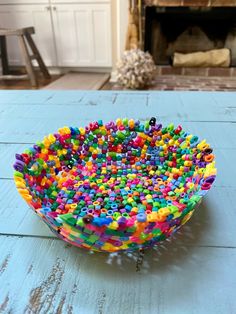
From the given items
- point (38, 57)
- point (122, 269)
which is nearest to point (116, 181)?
point (122, 269)

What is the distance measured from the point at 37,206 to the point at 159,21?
2731 mm

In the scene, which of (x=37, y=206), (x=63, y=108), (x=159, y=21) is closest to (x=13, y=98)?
(x=63, y=108)

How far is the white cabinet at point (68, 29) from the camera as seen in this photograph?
2.79m

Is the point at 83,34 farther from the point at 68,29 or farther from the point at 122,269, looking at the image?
the point at 122,269

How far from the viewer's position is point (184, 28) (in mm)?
2826

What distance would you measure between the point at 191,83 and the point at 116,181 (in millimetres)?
2227

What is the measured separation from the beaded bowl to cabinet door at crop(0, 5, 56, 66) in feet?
8.76

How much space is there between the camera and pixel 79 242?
35 centimetres

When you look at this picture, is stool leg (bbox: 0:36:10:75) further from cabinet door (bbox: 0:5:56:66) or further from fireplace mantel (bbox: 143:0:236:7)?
fireplace mantel (bbox: 143:0:236:7)

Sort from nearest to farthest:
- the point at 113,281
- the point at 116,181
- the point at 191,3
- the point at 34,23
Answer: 1. the point at 113,281
2. the point at 116,181
3. the point at 191,3
4. the point at 34,23

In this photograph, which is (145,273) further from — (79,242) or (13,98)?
(13,98)

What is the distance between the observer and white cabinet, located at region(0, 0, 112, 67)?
2793 millimetres

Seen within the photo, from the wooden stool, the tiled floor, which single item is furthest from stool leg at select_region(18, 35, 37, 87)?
the tiled floor

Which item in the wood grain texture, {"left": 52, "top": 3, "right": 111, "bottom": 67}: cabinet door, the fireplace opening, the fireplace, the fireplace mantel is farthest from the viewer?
{"left": 52, "top": 3, "right": 111, "bottom": 67}: cabinet door
